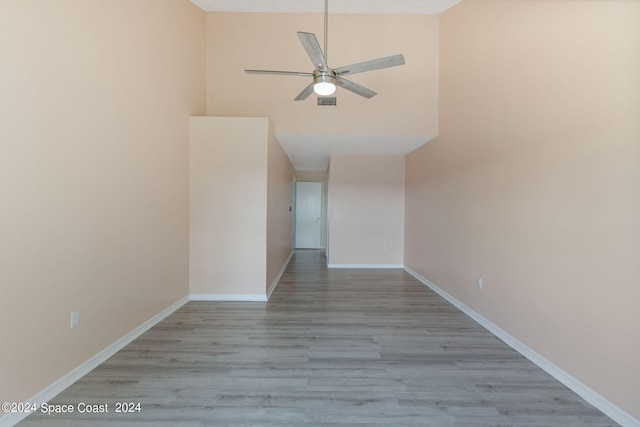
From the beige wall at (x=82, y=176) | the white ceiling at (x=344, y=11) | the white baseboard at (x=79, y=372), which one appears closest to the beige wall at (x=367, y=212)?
the white ceiling at (x=344, y=11)

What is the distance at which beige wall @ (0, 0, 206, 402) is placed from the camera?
140 centimetres

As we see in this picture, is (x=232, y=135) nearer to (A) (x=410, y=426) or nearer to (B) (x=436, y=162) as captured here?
(B) (x=436, y=162)

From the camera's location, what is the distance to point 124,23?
2.15 metres

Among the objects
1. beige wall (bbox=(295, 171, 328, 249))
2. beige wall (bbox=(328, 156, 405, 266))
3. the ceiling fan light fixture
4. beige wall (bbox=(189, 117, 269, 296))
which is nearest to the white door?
beige wall (bbox=(295, 171, 328, 249))

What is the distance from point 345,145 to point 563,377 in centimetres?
352

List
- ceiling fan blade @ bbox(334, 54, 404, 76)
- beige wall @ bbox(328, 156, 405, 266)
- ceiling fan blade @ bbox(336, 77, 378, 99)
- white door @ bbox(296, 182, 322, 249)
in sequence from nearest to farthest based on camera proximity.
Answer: ceiling fan blade @ bbox(334, 54, 404, 76)
ceiling fan blade @ bbox(336, 77, 378, 99)
beige wall @ bbox(328, 156, 405, 266)
white door @ bbox(296, 182, 322, 249)

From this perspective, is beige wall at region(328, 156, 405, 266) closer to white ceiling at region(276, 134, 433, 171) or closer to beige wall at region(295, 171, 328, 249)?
white ceiling at region(276, 134, 433, 171)

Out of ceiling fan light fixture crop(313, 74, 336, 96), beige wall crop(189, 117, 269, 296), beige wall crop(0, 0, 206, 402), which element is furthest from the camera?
beige wall crop(189, 117, 269, 296)

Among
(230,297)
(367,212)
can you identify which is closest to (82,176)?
(230,297)

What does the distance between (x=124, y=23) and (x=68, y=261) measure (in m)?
1.88

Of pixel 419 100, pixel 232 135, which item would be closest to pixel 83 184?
pixel 232 135

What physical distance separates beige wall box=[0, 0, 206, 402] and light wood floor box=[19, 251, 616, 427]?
14.3 inches

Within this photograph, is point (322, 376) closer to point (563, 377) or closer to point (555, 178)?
point (563, 377)

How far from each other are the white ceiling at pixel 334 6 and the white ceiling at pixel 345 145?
1.56 m
